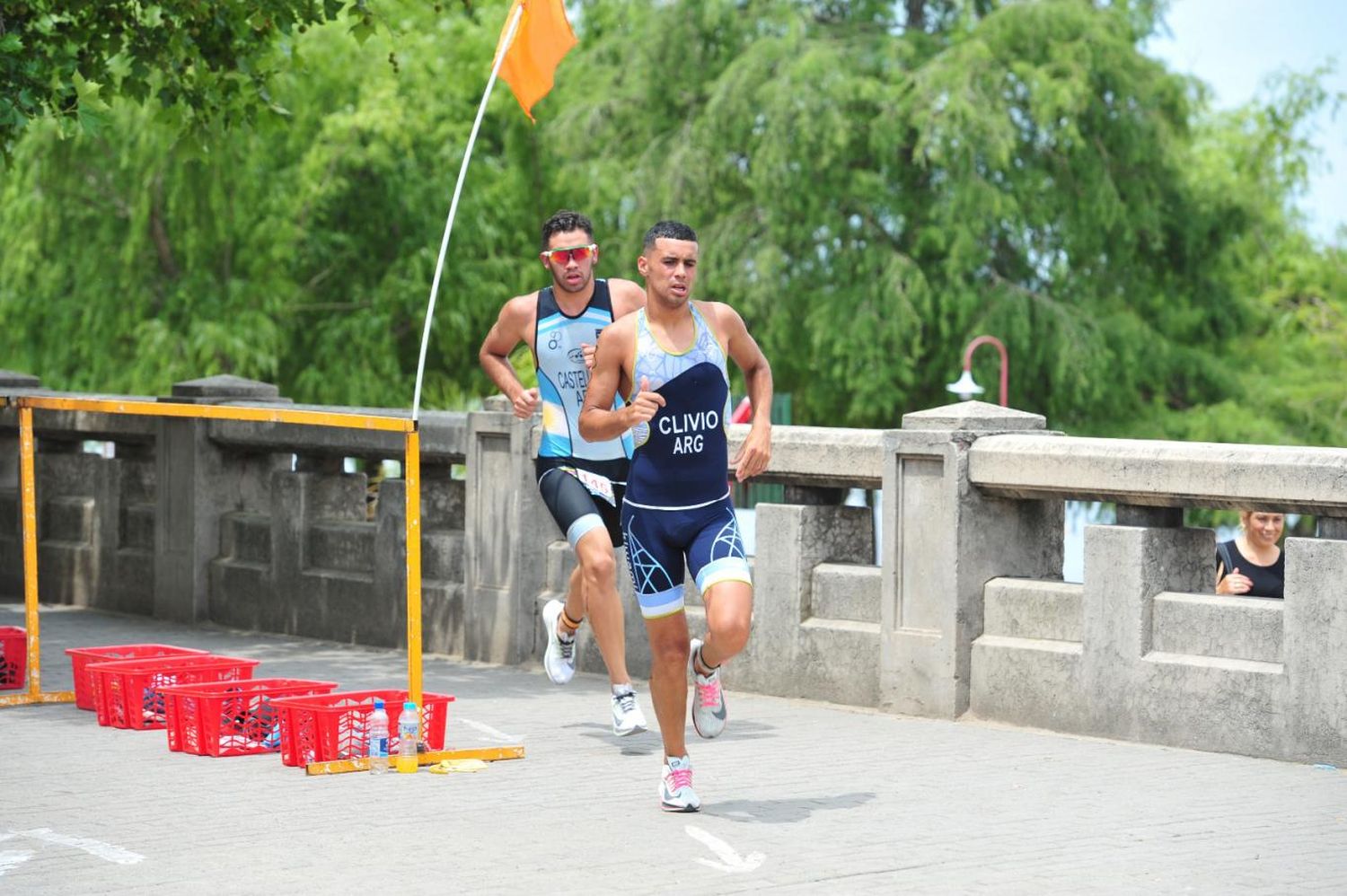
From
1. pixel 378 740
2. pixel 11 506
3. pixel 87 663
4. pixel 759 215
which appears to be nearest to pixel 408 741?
pixel 378 740

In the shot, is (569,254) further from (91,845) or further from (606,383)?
(91,845)

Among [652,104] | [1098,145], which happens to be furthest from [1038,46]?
[652,104]

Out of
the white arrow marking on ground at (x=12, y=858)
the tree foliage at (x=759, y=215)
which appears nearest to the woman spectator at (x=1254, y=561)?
the white arrow marking on ground at (x=12, y=858)

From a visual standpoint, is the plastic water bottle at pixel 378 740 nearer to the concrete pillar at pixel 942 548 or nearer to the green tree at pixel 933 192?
the concrete pillar at pixel 942 548

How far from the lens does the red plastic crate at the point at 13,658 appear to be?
35.0ft

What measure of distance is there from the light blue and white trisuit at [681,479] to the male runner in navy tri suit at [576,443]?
1477 millimetres

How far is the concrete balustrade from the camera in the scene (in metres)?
8.88

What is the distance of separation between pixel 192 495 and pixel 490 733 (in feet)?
16.0

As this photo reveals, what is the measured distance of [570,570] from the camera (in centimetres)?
1170

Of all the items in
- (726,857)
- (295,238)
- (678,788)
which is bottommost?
(726,857)

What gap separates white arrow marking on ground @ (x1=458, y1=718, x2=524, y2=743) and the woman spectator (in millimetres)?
3161

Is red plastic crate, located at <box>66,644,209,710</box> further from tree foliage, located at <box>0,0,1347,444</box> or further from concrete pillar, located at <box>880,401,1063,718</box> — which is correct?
tree foliage, located at <box>0,0,1347,444</box>

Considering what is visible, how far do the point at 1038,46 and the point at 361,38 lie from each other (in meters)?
25.4

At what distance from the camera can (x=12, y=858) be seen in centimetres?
682
